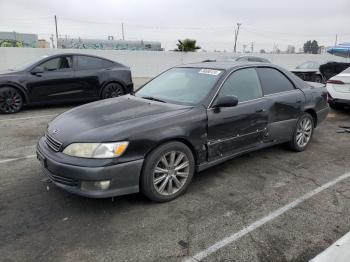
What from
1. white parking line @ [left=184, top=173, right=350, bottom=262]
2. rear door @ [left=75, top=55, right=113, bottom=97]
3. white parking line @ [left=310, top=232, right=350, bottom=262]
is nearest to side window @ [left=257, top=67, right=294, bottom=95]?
white parking line @ [left=184, top=173, right=350, bottom=262]

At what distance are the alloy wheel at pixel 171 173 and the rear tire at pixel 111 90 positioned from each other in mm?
6302

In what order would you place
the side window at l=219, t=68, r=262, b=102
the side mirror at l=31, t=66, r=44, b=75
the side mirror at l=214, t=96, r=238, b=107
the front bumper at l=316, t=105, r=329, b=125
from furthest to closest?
the side mirror at l=31, t=66, r=44, b=75 < the front bumper at l=316, t=105, r=329, b=125 < the side window at l=219, t=68, r=262, b=102 < the side mirror at l=214, t=96, r=238, b=107

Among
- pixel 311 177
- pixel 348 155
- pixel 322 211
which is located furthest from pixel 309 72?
pixel 322 211

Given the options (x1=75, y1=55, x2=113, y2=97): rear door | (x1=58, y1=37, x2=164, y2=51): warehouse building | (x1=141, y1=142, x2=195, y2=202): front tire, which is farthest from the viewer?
(x1=58, y1=37, x2=164, y2=51): warehouse building

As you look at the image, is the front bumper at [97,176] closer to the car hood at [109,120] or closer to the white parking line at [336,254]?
the car hood at [109,120]

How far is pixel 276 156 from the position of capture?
17.8 ft

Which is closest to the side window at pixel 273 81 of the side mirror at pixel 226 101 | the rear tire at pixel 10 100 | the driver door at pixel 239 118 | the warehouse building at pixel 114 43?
the driver door at pixel 239 118

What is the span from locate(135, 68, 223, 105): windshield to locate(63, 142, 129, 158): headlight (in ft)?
3.84

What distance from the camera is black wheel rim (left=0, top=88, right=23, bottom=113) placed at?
832 centimetres

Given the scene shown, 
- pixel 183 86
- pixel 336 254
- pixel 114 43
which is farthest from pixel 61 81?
pixel 114 43

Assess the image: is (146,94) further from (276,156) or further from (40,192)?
(276,156)

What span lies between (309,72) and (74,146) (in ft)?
47.1

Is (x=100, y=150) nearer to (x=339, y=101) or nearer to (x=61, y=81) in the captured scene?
(x=61, y=81)

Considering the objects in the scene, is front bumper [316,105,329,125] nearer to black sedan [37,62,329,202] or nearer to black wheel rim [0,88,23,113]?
black sedan [37,62,329,202]
